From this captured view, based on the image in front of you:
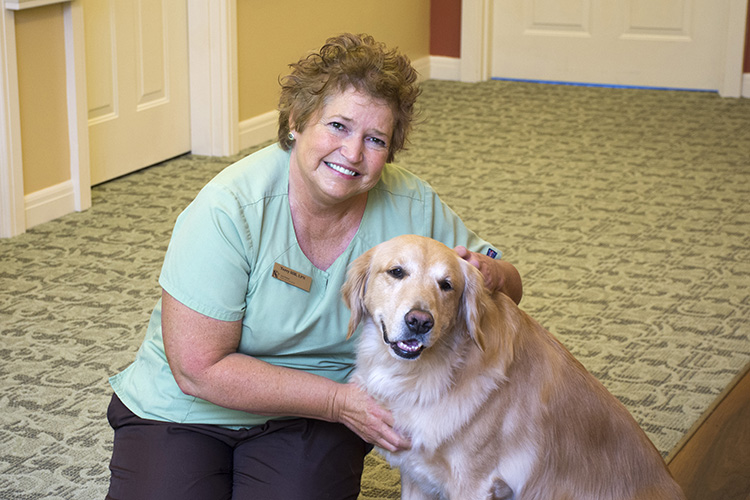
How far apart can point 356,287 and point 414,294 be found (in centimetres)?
16

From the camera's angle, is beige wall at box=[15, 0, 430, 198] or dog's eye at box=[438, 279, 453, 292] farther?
beige wall at box=[15, 0, 430, 198]

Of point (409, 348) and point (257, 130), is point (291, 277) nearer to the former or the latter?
point (409, 348)

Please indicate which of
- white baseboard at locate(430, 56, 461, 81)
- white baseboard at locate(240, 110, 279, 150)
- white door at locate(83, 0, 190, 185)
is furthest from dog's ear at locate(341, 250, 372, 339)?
white baseboard at locate(430, 56, 461, 81)

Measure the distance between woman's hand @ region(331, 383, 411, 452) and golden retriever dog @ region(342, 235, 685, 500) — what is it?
0.02m

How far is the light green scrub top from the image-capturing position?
175cm

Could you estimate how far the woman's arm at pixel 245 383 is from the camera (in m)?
1.74

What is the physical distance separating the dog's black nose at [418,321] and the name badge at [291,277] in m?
0.31

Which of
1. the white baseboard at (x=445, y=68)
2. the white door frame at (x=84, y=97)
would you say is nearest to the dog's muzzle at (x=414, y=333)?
the white door frame at (x=84, y=97)

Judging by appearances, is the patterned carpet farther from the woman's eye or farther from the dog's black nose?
the woman's eye

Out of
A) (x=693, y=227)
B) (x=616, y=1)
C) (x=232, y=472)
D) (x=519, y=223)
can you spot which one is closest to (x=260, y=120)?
(x=519, y=223)

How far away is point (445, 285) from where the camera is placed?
166 centimetres

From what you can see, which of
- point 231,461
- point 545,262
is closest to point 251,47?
point 545,262

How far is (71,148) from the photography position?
4105mm

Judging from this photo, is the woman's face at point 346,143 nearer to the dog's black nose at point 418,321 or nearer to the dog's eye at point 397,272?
the dog's eye at point 397,272
